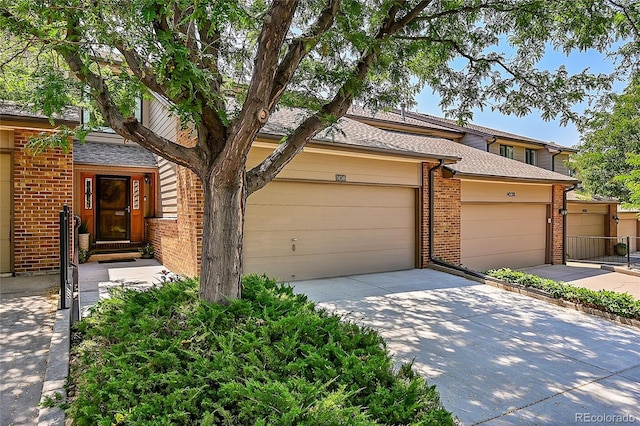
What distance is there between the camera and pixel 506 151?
59.9ft

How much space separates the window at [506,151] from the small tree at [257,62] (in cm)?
1182

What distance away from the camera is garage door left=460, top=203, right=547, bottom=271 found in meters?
11.0

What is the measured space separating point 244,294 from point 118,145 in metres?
9.33

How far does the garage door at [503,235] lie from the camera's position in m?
11.0

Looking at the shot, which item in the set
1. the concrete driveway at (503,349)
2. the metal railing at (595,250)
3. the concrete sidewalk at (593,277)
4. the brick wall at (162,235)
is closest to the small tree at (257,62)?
the concrete driveway at (503,349)

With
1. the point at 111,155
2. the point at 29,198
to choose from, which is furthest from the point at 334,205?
the point at 111,155

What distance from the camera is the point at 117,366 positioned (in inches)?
121

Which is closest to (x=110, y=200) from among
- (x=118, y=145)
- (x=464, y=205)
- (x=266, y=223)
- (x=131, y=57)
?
(x=118, y=145)

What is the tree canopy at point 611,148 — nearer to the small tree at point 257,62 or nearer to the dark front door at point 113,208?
the small tree at point 257,62

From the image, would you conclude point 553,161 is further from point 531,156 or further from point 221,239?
point 221,239

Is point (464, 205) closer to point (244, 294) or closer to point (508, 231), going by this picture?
point (508, 231)

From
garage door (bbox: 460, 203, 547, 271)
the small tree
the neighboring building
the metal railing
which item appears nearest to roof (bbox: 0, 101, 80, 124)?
the neighboring building

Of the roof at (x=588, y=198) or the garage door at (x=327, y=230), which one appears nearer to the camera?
the garage door at (x=327, y=230)

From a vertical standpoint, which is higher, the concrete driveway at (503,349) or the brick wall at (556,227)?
the brick wall at (556,227)
